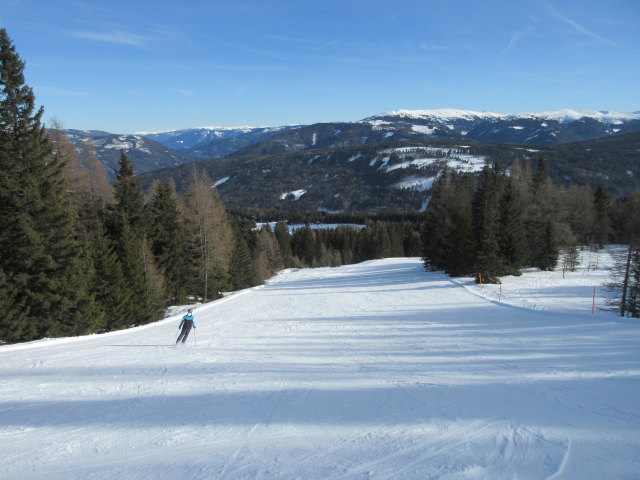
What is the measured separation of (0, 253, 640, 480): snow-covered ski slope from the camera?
5.32 meters

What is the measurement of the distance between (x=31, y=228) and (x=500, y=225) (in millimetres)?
31631

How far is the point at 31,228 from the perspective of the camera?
16344mm

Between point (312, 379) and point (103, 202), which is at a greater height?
point (103, 202)

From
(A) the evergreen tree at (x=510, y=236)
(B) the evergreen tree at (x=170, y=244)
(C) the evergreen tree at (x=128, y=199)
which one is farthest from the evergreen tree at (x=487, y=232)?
(C) the evergreen tree at (x=128, y=199)

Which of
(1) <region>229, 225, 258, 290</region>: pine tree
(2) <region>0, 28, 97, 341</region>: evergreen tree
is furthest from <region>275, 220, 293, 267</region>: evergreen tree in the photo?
(2) <region>0, 28, 97, 341</region>: evergreen tree

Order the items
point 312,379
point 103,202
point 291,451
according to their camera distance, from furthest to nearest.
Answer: point 103,202
point 312,379
point 291,451

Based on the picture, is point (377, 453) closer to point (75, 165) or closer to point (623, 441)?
point (623, 441)

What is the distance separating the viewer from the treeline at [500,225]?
28.9 m

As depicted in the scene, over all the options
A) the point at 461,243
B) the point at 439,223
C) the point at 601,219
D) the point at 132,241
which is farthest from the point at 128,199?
the point at 601,219

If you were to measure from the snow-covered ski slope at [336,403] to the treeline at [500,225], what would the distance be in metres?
14.5

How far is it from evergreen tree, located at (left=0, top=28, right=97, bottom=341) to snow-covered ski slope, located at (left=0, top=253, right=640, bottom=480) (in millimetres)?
3810

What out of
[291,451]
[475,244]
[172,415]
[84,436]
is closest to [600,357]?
[291,451]

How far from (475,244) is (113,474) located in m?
29.9

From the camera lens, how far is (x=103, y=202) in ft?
99.3
